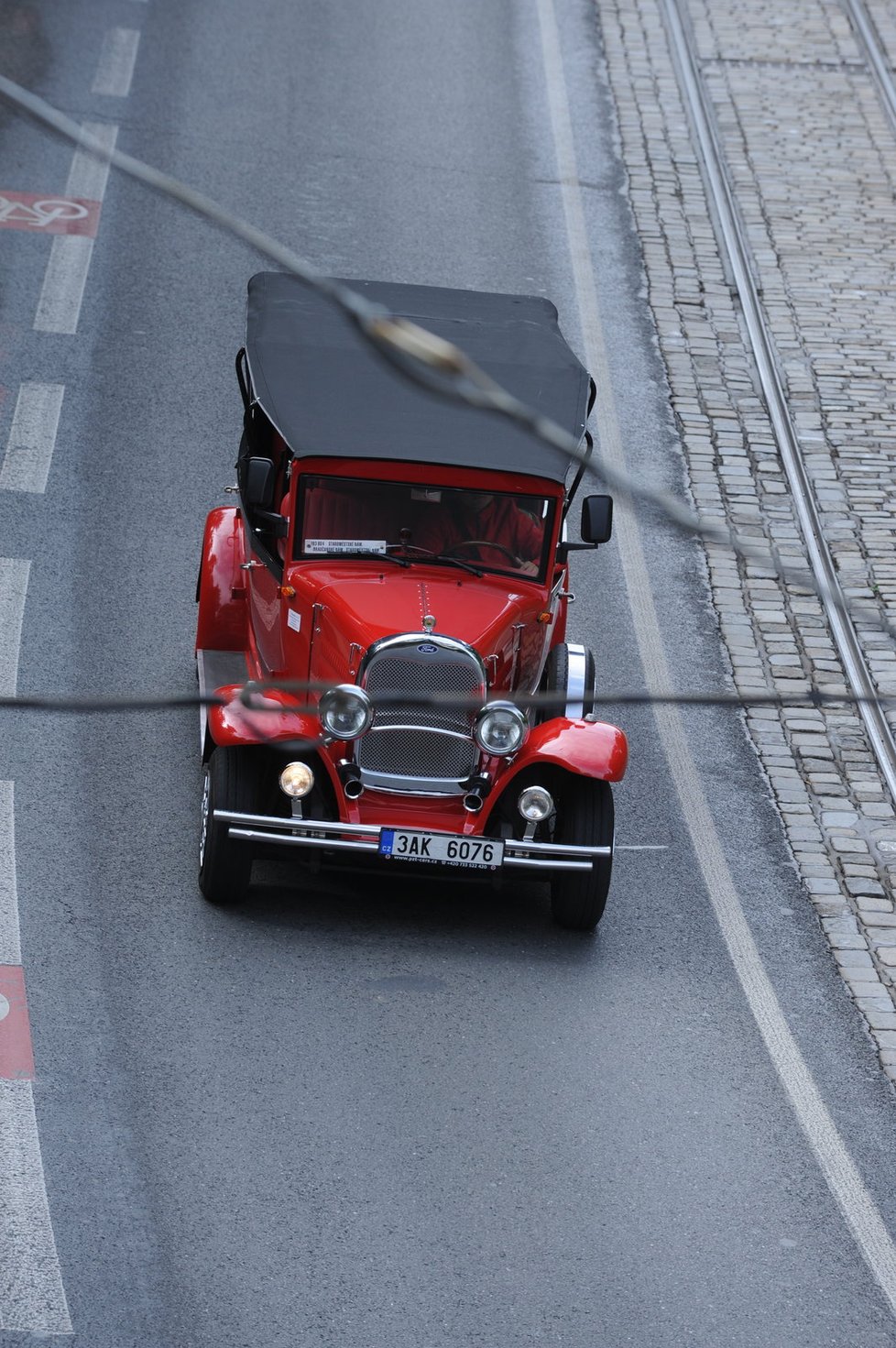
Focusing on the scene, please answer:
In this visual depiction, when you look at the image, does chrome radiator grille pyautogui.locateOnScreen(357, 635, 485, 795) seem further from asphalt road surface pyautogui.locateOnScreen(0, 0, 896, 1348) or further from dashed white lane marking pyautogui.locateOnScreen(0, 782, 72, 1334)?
dashed white lane marking pyautogui.locateOnScreen(0, 782, 72, 1334)

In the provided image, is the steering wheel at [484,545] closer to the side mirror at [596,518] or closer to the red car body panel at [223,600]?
the side mirror at [596,518]

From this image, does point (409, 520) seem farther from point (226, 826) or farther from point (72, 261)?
point (72, 261)

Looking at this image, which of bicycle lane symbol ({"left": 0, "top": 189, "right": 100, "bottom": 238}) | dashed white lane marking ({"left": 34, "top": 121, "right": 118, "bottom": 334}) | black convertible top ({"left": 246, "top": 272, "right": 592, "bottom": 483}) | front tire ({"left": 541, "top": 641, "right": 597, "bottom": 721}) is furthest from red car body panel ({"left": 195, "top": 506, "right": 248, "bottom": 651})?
bicycle lane symbol ({"left": 0, "top": 189, "right": 100, "bottom": 238})

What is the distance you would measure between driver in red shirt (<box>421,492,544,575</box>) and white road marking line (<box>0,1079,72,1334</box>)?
145 inches

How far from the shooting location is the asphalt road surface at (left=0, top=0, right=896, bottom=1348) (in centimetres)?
698

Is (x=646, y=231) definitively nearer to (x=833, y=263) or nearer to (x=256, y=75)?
(x=833, y=263)

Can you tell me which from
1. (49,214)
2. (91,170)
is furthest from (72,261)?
(91,170)

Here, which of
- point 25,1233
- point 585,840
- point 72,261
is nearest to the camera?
point 25,1233

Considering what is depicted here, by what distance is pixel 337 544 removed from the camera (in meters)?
9.91

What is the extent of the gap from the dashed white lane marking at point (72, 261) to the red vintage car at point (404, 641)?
5.76 meters

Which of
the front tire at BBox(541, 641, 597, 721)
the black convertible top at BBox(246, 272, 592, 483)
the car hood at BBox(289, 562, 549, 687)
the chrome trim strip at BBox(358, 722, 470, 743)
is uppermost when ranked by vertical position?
the black convertible top at BBox(246, 272, 592, 483)

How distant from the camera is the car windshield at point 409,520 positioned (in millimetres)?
9859

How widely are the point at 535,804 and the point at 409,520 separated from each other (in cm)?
172

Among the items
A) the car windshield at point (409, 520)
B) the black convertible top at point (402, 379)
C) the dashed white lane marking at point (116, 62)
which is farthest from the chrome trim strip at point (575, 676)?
the dashed white lane marking at point (116, 62)
